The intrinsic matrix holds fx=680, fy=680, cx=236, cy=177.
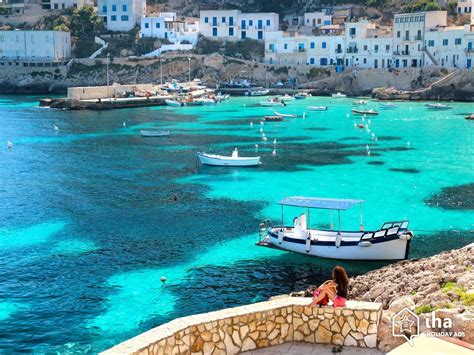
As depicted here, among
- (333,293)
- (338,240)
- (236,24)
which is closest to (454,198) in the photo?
(338,240)

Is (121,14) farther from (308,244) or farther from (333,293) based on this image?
(333,293)

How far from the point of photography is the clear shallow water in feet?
74.4

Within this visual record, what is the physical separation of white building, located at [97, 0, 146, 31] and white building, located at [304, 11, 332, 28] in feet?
99.2

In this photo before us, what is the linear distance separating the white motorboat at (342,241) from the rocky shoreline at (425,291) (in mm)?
1376

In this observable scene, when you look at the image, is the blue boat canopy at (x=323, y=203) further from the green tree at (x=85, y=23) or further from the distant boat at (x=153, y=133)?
the green tree at (x=85, y=23)

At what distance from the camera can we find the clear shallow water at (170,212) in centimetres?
2267

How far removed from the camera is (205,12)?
11794 cm

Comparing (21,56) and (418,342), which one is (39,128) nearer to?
(21,56)

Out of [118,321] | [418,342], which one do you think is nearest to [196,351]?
[418,342]

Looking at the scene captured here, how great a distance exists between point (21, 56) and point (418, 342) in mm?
118005

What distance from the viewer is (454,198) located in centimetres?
3712

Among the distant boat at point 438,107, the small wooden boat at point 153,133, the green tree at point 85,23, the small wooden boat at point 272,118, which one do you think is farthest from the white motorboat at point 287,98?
the green tree at point 85,23

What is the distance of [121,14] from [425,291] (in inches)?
4441

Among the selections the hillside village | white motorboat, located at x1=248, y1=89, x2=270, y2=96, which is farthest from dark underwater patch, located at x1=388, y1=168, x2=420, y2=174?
white motorboat, located at x1=248, y1=89, x2=270, y2=96
